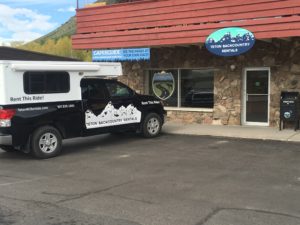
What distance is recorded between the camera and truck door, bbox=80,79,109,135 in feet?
35.6

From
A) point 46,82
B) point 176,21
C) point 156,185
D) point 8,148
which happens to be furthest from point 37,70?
point 176,21

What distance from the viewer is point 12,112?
30.7 ft

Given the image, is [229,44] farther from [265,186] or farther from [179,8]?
[265,186]

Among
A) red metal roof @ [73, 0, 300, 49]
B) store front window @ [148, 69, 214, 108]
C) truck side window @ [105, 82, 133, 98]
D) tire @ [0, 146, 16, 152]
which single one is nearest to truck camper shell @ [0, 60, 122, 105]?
Answer: truck side window @ [105, 82, 133, 98]

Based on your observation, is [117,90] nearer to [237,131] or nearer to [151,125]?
[151,125]

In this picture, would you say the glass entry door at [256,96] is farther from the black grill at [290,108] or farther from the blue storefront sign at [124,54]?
the blue storefront sign at [124,54]

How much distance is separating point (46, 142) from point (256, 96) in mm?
7381

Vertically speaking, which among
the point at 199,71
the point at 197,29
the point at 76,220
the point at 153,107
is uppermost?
the point at 197,29

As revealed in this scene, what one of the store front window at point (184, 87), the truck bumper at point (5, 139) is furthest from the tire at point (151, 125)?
the truck bumper at point (5, 139)

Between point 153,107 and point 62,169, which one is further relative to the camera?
point 153,107

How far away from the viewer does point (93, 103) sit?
1104 centimetres

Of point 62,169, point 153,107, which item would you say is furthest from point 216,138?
point 62,169

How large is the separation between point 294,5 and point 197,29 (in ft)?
9.83

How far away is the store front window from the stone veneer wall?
0.91 ft
